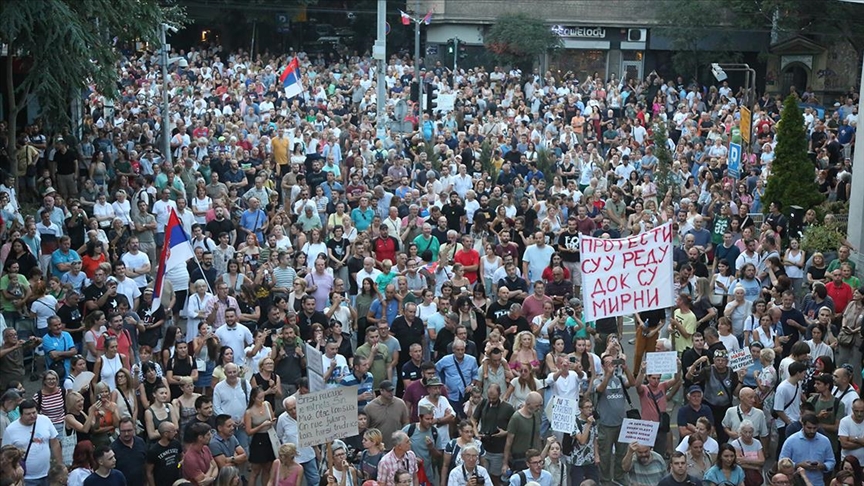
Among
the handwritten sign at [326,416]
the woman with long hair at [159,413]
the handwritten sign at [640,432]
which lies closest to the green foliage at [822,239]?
the handwritten sign at [640,432]

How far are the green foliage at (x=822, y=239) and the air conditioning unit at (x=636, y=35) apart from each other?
33491mm

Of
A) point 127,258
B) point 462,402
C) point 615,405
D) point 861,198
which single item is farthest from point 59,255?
point 861,198

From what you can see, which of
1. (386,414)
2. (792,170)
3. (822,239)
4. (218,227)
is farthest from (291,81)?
(386,414)

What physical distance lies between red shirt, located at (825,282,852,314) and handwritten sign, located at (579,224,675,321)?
11.2 ft

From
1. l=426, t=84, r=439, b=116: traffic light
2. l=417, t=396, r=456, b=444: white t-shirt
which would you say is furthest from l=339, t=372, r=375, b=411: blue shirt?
l=426, t=84, r=439, b=116: traffic light

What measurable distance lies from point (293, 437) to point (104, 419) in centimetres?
183

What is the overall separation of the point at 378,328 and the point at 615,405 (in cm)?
285

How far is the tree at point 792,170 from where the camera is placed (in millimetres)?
21094

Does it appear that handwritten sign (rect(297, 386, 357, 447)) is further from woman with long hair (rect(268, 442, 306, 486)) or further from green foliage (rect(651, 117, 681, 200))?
green foliage (rect(651, 117, 681, 200))

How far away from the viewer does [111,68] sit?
21859 millimetres

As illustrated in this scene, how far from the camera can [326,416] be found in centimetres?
1121

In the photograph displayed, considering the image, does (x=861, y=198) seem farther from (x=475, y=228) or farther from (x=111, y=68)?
(x=111, y=68)

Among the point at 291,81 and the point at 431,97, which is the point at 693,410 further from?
the point at 291,81

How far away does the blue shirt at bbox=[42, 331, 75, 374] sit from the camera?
1403 cm
